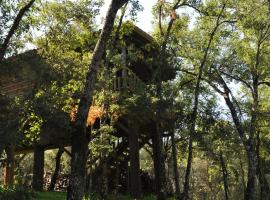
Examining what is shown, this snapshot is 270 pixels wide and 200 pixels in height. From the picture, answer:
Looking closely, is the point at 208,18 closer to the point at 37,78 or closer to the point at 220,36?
the point at 220,36

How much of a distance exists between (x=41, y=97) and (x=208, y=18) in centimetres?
870

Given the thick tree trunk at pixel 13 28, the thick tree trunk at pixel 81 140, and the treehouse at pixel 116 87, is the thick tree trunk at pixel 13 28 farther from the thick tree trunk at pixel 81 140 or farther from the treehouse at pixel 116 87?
the thick tree trunk at pixel 81 140

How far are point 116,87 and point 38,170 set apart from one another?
6.28 m

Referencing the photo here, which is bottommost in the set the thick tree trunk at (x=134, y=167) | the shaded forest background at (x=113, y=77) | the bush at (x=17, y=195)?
the bush at (x=17, y=195)

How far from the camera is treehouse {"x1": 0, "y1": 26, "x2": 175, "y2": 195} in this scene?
13320 mm

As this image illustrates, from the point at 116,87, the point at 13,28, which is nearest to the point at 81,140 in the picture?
the point at 13,28

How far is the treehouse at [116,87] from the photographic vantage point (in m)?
13.3

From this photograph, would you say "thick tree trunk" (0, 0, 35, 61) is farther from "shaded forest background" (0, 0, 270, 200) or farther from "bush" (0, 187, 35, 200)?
"bush" (0, 187, 35, 200)

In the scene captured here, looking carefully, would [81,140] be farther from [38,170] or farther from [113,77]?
[38,170]

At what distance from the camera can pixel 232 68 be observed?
2231 cm

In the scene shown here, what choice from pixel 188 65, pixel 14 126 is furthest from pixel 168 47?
pixel 14 126

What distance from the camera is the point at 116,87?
52.2ft

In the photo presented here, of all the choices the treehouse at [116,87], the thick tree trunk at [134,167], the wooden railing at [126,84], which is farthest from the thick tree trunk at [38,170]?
the wooden railing at [126,84]

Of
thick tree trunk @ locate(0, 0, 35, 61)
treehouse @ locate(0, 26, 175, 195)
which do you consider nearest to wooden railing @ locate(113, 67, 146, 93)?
treehouse @ locate(0, 26, 175, 195)
